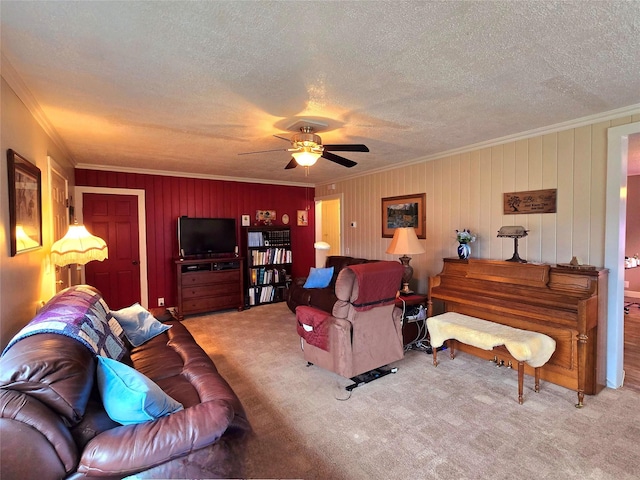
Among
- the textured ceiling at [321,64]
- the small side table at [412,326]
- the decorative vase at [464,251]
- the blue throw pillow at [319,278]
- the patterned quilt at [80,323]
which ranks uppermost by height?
the textured ceiling at [321,64]

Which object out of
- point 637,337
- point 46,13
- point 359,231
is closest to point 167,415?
point 46,13

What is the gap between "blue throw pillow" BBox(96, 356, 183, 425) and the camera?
1335 mm

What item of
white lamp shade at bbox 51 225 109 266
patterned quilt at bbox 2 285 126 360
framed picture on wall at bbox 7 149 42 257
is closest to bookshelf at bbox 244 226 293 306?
white lamp shade at bbox 51 225 109 266

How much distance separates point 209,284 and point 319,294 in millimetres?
1927

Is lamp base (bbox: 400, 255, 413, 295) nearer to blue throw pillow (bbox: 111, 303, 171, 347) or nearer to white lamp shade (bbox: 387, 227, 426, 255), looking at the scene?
white lamp shade (bbox: 387, 227, 426, 255)

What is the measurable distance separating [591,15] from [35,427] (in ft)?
9.14

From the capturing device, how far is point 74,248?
2.68m

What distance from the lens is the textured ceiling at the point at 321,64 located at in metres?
1.44

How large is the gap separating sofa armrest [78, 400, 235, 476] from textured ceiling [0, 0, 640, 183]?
1744 millimetres

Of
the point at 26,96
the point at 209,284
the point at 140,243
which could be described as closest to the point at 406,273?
the point at 209,284

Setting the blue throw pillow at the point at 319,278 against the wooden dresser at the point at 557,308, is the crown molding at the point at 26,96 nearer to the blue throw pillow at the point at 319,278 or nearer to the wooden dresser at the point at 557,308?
the blue throw pillow at the point at 319,278

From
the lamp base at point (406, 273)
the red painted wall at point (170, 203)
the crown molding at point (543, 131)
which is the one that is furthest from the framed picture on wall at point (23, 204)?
the crown molding at point (543, 131)

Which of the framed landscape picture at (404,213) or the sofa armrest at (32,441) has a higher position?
the framed landscape picture at (404,213)

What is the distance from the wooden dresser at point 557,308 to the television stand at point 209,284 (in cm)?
358
